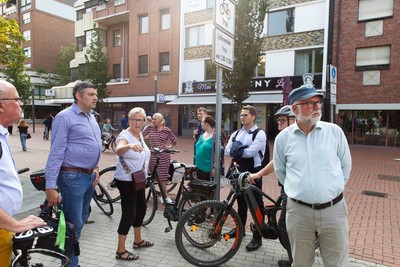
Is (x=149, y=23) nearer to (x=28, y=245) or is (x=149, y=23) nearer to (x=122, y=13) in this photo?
(x=122, y=13)

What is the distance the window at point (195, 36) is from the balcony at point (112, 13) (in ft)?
22.7

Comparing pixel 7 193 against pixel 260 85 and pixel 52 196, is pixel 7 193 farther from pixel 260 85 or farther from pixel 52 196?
pixel 260 85

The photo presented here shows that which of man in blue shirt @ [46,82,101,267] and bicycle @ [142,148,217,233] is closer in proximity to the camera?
man in blue shirt @ [46,82,101,267]

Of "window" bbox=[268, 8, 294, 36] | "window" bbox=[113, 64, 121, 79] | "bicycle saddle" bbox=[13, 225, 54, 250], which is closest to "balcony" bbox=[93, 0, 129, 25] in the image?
"window" bbox=[113, 64, 121, 79]

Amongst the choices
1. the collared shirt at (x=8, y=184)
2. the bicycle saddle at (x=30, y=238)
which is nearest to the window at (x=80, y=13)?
the collared shirt at (x=8, y=184)

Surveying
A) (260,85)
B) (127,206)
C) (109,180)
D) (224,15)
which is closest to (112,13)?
(260,85)

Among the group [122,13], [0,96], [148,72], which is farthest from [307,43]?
[0,96]

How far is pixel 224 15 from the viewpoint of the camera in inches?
154

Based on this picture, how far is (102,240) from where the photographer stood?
417cm

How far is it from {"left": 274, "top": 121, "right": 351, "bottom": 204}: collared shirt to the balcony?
2742cm

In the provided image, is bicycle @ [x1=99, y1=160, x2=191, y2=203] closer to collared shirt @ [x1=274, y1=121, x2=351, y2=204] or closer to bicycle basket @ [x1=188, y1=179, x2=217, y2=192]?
bicycle basket @ [x1=188, y1=179, x2=217, y2=192]

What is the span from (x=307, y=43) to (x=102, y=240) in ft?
59.8

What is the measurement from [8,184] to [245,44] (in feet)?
44.7

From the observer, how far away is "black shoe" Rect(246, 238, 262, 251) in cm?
390
